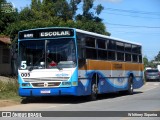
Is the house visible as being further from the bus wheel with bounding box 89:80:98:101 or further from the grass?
the bus wheel with bounding box 89:80:98:101

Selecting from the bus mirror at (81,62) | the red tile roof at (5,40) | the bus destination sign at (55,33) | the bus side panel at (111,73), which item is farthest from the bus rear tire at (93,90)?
the red tile roof at (5,40)

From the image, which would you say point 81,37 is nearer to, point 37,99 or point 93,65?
point 93,65

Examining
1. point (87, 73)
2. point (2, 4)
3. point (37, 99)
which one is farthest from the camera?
point (2, 4)

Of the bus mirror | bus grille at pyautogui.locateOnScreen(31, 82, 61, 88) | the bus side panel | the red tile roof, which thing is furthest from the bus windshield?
the red tile roof

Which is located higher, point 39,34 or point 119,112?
point 39,34

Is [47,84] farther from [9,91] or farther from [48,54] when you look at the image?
[9,91]

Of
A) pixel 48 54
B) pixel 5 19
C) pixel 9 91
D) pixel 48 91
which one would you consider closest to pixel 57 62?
pixel 48 54

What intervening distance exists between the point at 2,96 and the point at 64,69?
11.7 feet

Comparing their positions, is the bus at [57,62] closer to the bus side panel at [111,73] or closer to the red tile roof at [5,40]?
the bus side panel at [111,73]

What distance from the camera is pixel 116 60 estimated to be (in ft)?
76.4

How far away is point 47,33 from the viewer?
18.6m

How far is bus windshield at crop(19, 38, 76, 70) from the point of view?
1820cm

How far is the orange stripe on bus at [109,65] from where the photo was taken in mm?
19670

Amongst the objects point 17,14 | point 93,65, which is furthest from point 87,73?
point 17,14
